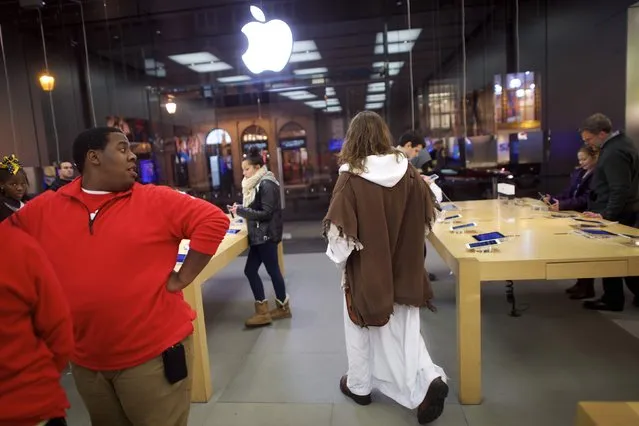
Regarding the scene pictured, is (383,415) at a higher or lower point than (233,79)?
lower

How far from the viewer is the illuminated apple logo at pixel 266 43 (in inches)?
181

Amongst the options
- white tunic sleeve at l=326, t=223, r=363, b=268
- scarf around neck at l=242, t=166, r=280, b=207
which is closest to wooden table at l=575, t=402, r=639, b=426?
white tunic sleeve at l=326, t=223, r=363, b=268

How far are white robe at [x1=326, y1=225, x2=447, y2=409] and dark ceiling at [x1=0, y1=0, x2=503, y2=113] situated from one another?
6.03m

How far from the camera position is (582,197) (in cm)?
387

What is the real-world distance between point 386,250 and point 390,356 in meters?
0.61

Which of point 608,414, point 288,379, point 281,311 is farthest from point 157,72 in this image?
point 608,414

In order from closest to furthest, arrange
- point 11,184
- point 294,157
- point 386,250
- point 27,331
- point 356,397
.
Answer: point 27,331
point 386,250
point 356,397
point 11,184
point 294,157

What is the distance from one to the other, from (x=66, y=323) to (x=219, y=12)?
7.60 metres

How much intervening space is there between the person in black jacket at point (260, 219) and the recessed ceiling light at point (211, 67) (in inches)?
208

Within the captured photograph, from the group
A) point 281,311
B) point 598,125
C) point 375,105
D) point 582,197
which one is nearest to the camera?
point 598,125

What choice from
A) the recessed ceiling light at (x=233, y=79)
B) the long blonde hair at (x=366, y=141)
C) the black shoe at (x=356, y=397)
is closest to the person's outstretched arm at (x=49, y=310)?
the long blonde hair at (x=366, y=141)

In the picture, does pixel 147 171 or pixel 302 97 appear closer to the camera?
pixel 302 97

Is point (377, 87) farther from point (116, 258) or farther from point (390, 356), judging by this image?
point (116, 258)

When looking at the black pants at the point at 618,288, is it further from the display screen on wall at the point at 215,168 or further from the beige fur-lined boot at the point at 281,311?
the display screen on wall at the point at 215,168
